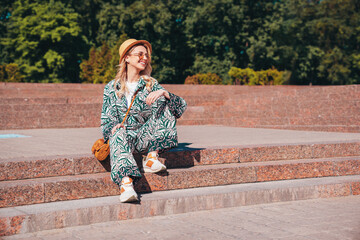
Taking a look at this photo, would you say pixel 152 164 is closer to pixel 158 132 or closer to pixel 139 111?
pixel 158 132

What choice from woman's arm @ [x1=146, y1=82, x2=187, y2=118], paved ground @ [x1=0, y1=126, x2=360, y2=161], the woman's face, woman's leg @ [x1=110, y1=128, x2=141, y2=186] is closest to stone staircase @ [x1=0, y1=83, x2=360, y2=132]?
paved ground @ [x1=0, y1=126, x2=360, y2=161]

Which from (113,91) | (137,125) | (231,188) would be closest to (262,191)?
(231,188)

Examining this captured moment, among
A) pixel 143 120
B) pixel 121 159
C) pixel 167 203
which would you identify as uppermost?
pixel 143 120

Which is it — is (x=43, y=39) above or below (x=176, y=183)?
above

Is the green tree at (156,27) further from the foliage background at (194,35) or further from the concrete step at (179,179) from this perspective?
the concrete step at (179,179)

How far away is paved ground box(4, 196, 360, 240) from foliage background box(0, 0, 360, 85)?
29714 mm

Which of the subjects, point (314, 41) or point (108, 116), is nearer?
point (108, 116)

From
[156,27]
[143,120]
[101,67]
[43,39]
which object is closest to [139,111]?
[143,120]

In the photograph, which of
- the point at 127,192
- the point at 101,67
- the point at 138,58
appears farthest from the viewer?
the point at 101,67

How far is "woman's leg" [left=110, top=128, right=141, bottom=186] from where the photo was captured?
4.57 metres

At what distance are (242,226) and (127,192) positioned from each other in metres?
1.20

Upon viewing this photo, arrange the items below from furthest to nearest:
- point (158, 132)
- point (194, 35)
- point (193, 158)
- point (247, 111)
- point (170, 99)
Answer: point (194, 35) < point (247, 111) < point (193, 158) < point (170, 99) < point (158, 132)

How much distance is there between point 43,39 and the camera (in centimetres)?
3412

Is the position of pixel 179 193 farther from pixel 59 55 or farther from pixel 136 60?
pixel 59 55
